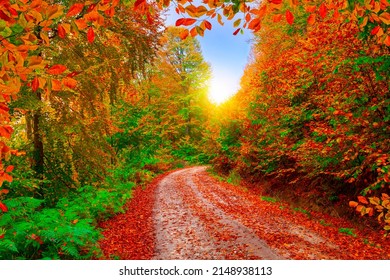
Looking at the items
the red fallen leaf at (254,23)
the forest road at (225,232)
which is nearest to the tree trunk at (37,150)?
the forest road at (225,232)

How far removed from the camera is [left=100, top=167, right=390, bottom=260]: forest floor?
572 centimetres

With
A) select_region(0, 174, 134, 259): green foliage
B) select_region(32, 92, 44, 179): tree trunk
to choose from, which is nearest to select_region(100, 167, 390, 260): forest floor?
select_region(0, 174, 134, 259): green foliage

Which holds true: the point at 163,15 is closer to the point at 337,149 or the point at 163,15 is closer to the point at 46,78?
the point at 337,149

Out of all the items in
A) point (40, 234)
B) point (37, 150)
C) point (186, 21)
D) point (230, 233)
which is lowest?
point (230, 233)

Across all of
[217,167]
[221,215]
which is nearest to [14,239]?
[221,215]

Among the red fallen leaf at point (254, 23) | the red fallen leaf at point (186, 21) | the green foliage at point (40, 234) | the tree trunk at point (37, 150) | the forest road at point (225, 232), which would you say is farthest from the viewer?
the tree trunk at point (37, 150)

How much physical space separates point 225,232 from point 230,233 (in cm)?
14

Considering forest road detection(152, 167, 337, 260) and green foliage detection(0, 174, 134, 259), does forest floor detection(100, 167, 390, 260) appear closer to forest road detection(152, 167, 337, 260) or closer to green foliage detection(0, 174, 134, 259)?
forest road detection(152, 167, 337, 260)

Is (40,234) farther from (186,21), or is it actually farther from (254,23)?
(254,23)

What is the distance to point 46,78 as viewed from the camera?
168 cm

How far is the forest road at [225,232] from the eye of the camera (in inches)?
222

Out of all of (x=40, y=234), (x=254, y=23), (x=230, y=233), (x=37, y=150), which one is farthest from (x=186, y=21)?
(x=37, y=150)

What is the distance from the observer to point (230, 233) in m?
6.83

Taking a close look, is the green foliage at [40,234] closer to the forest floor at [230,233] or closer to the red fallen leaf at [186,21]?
the forest floor at [230,233]
